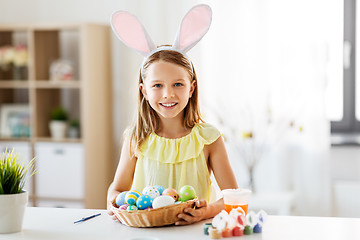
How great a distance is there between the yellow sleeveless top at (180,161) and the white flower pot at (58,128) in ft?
6.99

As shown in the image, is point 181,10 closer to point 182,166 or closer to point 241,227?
point 182,166

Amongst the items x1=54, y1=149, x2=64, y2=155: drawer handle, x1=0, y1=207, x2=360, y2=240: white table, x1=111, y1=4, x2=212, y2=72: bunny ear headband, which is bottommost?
x1=0, y1=207, x2=360, y2=240: white table

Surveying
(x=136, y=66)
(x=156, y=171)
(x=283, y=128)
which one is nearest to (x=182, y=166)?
(x=156, y=171)

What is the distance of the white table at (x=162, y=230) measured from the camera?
1.42 metres

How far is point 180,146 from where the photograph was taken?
1.78m

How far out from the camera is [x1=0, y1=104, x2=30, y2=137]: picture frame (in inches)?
153

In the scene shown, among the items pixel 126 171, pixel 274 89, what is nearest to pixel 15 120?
pixel 274 89

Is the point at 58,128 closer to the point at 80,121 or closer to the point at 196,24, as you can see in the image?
the point at 80,121

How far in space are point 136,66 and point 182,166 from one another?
2.16 metres

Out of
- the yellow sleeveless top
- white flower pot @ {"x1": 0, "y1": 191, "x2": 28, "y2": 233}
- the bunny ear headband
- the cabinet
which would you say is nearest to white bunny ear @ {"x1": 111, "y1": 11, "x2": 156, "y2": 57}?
the bunny ear headband

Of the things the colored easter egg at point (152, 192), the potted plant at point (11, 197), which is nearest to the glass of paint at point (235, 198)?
the colored easter egg at point (152, 192)

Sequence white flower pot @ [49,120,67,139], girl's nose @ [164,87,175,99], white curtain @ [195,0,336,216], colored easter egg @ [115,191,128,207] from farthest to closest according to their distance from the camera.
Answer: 1. white flower pot @ [49,120,67,139]
2. white curtain @ [195,0,336,216]
3. girl's nose @ [164,87,175,99]
4. colored easter egg @ [115,191,128,207]

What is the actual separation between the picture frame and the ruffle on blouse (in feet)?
7.54

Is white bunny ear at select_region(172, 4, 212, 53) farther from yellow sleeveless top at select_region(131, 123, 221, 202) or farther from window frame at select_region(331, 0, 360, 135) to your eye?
window frame at select_region(331, 0, 360, 135)
